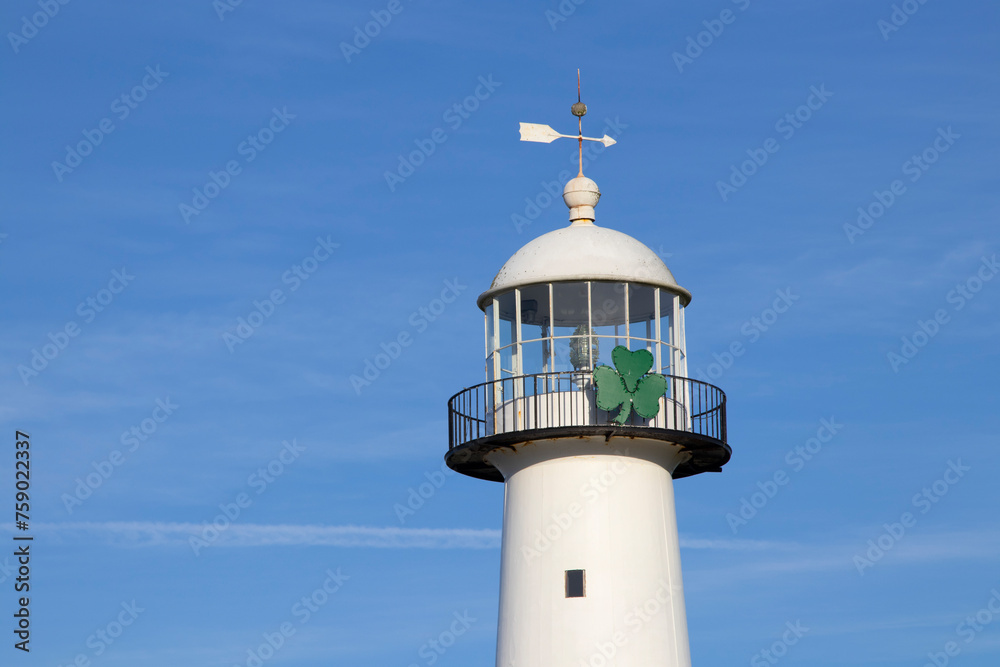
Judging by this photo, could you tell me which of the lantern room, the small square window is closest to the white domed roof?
the lantern room

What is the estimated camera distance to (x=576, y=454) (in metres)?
27.9

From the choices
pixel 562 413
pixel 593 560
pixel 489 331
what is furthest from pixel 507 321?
pixel 593 560

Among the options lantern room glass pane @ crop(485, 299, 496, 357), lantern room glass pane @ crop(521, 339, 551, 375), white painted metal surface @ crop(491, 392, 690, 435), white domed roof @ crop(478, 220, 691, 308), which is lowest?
white painted metal surface @ crop(491, 392, 690, 435)

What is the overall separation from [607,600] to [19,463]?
11516mm

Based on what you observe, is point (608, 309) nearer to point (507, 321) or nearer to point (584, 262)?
point (584, 262)

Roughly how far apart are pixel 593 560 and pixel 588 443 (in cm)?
193

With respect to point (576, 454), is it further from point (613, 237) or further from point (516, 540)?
point (613, 237)

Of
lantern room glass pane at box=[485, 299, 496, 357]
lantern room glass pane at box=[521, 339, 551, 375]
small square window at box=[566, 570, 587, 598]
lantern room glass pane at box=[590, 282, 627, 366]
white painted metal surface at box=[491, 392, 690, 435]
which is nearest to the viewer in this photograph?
small square window at box=[566, 570, 587, 598]

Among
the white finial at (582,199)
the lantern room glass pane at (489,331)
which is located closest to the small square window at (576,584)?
the lantern room glass pane at (489,331)

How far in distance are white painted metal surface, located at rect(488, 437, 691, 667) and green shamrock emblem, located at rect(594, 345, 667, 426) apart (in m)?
0.69

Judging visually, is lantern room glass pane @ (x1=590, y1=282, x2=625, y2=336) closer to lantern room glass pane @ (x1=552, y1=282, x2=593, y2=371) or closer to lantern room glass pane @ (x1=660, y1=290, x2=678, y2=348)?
lantern room glass pane @ (x1=552, y1=282, x2=593, y2=371)

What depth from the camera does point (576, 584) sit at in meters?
27.5

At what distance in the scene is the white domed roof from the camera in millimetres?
28328

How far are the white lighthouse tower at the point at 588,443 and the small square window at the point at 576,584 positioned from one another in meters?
0.02
